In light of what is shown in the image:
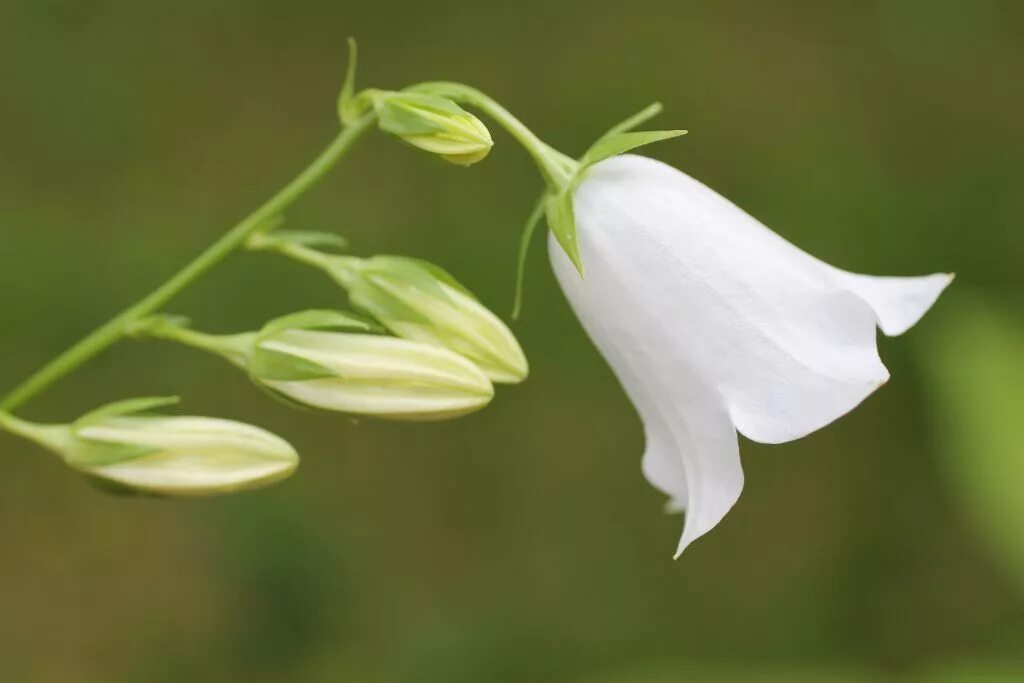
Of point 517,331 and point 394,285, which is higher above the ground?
point 394,285

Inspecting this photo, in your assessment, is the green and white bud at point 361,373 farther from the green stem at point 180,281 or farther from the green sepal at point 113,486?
the green sepal at point 113,486

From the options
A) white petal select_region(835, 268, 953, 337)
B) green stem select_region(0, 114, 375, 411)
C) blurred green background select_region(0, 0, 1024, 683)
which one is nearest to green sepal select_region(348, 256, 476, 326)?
green stem select_region(0, 114, 375, 411)

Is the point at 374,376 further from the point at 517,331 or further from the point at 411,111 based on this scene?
the point at 517,331

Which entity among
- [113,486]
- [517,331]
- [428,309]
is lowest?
[517,331]

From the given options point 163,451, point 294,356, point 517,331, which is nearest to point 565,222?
point 294,356

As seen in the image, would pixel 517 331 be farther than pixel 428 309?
Yes
